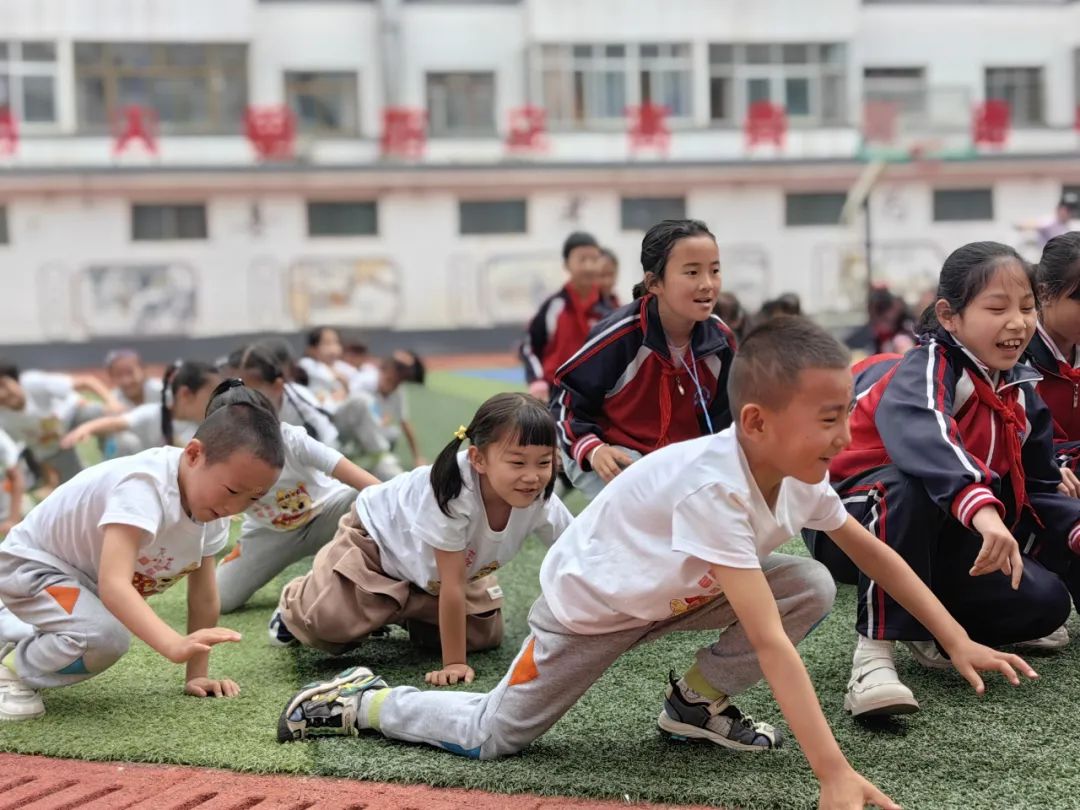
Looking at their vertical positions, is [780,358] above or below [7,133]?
below

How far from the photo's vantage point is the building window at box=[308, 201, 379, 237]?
67.2 ft

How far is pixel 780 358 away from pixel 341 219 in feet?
62.0

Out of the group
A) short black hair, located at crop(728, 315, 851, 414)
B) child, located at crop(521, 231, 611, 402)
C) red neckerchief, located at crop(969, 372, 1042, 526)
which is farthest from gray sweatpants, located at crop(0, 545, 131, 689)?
child, located at crop(521, 231, 611, 402)

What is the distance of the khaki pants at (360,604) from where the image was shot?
3430 millimetres

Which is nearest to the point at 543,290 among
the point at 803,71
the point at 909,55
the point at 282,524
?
the point at 803,71

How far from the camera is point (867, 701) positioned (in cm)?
269

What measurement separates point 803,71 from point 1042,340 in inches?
766

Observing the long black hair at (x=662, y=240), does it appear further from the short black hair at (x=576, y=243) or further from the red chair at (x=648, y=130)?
the red chair at (x=648, y=130)

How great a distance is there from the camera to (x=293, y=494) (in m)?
4.14

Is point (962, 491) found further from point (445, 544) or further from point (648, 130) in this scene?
point (648, 130)

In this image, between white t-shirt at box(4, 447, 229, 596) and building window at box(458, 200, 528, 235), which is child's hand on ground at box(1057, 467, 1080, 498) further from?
building window at box(458, 200, 528, 235)

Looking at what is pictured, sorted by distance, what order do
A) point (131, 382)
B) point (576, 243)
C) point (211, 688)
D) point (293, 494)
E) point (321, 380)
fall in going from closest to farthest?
point (211, 688) < point (293, 494) < point (576, 243) < point (131, 382) < point (321, 380)

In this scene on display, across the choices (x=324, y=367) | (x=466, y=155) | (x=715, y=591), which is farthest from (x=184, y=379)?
(x=466, y=155)

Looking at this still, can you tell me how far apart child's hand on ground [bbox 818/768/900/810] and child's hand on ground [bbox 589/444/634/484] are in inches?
58.0
